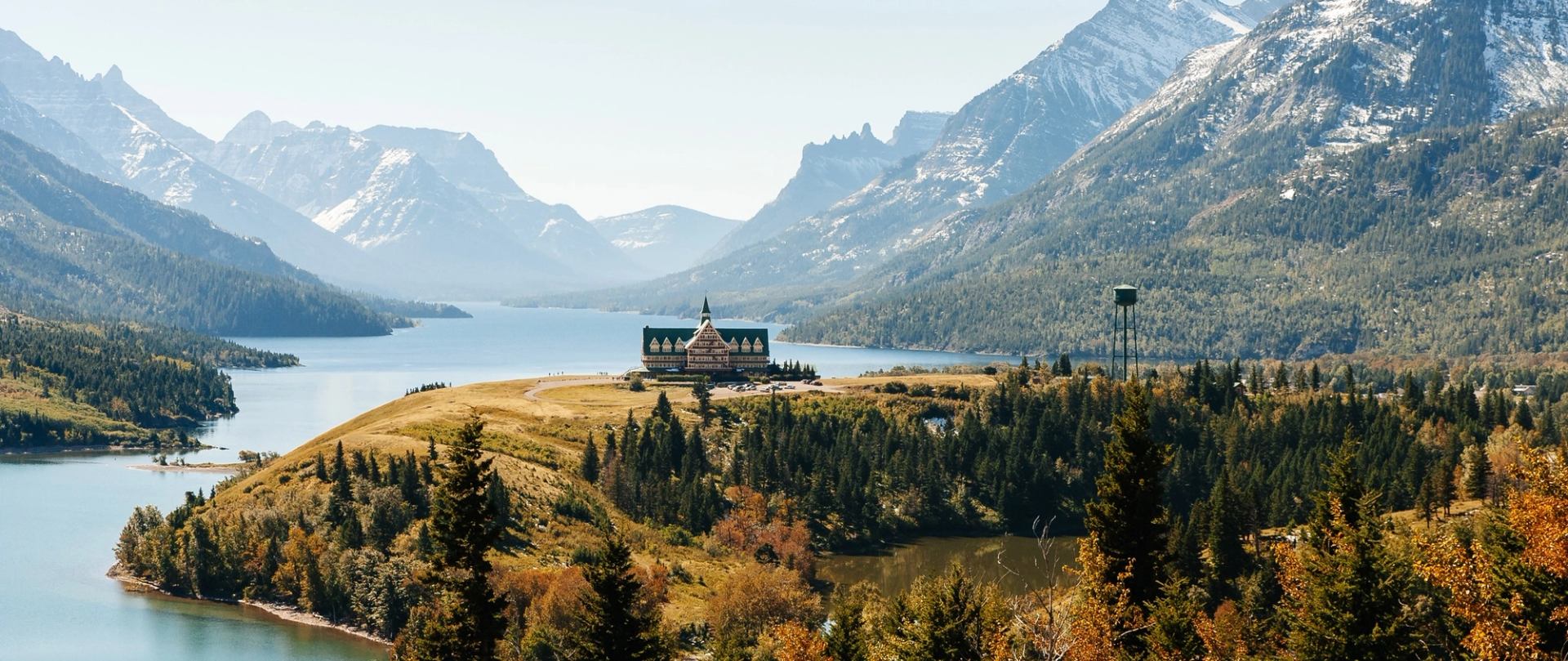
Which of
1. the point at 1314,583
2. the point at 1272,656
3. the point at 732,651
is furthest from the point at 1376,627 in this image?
the point at 732,651

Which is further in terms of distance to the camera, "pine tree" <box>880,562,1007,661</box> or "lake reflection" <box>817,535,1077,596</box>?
"lake reflection" <box>817,535,1077,596</box>

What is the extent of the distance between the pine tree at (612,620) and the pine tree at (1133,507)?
2171 cm

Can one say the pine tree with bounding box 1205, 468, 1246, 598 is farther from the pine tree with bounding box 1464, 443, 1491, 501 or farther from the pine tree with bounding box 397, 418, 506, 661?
the pine tree with bounding box 397, 418, 506, 661

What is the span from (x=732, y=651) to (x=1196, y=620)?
83.4 ft

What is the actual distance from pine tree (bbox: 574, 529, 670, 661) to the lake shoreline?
63.8 m

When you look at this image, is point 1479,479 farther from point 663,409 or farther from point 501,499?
point 501,499

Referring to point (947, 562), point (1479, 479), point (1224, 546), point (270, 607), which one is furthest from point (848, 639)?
point (1479, 479)

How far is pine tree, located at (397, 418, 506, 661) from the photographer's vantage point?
58.3m

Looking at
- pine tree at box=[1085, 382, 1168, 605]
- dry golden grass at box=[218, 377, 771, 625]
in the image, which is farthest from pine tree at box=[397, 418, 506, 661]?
dry golden grass at box=[218, 377, 771, 625]

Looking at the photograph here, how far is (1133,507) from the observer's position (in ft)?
207

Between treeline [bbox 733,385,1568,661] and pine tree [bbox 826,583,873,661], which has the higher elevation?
treeline [bbox 733,385,1568,661]

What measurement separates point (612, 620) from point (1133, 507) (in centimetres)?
2484

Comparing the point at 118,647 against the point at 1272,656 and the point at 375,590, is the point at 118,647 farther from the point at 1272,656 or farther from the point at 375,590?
the point at 1272,656

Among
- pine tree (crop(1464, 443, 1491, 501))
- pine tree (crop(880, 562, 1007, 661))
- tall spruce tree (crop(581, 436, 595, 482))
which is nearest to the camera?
pine tree (crop(880, 562, 1007, 661))
